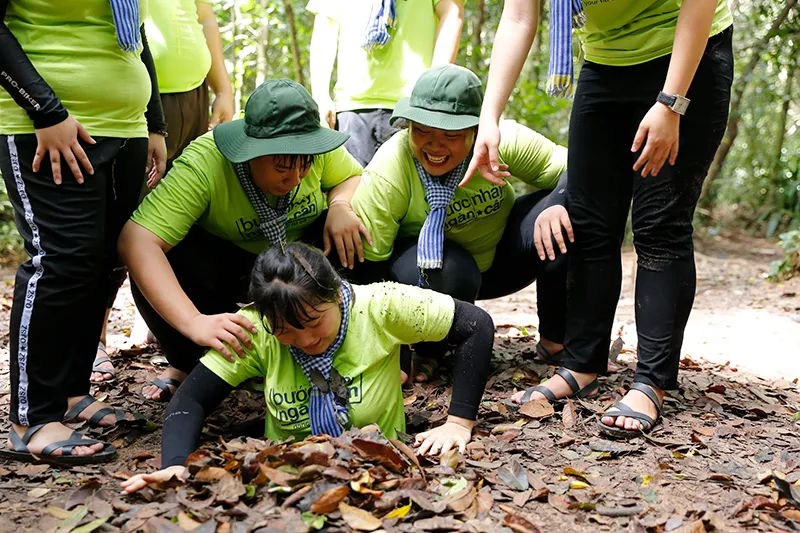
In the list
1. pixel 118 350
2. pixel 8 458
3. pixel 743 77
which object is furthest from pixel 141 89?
pixel 743 77

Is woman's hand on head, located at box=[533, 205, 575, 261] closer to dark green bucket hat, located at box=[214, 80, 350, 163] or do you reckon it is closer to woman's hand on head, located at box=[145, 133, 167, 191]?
dark green bucket hat, located at box=[214, 80, 350, 163]

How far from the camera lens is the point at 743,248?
10.2 m

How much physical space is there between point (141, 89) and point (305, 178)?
0.78m

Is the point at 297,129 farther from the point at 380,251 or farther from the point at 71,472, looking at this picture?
the point at 71,472

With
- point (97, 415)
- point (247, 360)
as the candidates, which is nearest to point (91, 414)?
point (97, 415)

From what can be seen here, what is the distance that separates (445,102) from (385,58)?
0.86 m

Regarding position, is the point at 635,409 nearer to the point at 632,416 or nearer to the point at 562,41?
the point at 632,416

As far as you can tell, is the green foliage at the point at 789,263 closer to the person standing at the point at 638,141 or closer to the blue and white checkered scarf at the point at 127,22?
the person standing at the point at 638,141

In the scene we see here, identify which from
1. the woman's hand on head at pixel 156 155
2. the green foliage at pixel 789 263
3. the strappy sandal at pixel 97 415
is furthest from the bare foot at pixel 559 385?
the green foliage at pixel 789 263

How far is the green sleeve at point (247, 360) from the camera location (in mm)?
2680

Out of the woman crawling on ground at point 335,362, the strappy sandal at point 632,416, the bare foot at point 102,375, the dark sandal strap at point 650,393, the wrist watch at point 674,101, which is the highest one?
the wrist watch at point 674,101

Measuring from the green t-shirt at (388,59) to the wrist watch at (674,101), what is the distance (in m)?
1.59

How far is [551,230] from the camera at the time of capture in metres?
3.40

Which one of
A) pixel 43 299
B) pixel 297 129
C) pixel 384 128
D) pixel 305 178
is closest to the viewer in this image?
pixel 43 299
